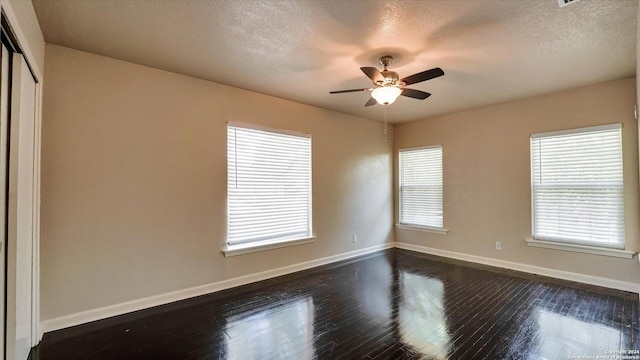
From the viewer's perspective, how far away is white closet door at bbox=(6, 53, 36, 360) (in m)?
1.87

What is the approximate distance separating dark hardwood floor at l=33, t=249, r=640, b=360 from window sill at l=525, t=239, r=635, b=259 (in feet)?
1.48

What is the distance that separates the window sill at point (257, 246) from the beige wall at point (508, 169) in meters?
2.53

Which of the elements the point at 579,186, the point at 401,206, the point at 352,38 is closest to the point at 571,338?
the point at 579,186

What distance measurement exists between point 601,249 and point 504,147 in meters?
1.74

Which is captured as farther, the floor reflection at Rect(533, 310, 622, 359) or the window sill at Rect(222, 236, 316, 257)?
the window sill at Rect(222, 236, 316, 257)

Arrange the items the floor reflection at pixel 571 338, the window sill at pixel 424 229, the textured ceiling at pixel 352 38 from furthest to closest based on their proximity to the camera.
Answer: the window sill at pixel 424 229
the floor reflection at pixel 571 338
the textured ceiling at pixel 352 38

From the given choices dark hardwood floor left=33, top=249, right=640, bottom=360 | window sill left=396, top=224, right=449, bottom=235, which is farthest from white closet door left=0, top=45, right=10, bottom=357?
window sill left=396, top=224, right=449, bottom=235

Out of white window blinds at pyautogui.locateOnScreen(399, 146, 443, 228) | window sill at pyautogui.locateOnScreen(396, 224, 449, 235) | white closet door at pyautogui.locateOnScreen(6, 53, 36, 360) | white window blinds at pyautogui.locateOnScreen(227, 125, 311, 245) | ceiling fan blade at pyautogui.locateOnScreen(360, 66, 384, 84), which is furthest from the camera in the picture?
white window blinds at pyautogui.locateOnScreen(399, 146, 443, 228)

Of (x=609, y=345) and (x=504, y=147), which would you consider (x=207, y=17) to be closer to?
(x=609, y=345)

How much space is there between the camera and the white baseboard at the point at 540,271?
11.6 feet

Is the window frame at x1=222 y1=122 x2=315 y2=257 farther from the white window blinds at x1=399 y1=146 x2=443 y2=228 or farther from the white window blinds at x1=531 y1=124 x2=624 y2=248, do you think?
the white window blinds at x1=531 y1=124 x2=624 y2=248

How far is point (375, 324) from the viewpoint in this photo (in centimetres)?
271

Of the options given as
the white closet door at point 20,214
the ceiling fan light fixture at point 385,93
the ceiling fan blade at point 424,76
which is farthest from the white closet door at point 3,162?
the ceiling fan blade at point 424,76

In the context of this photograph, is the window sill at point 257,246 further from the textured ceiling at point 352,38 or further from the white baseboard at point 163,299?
the textured ceiling at point 352,38
